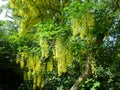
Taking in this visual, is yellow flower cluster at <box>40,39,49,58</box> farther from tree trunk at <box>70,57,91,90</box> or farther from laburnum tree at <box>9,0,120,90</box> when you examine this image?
tree trunk at <box>70,57,91,90</box>

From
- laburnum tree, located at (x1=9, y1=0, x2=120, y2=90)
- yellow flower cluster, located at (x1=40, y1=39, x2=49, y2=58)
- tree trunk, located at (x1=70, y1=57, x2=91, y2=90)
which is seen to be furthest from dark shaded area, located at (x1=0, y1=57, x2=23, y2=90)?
tree trunk, located at (x1=70, y1=57, x2=91, y2=90)

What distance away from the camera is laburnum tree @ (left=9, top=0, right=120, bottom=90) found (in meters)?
7.68

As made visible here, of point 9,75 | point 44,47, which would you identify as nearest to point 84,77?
point 44,47

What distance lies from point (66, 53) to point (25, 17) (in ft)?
7.51

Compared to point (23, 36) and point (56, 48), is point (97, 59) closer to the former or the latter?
point (56, 48)

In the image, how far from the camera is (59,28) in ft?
25.7

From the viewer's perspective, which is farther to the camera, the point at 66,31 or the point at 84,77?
the point at 84,77

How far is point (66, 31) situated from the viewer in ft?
26.1

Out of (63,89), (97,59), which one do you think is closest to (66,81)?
(63,89)

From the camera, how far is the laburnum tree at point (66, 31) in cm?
768

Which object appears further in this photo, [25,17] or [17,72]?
[17,72]

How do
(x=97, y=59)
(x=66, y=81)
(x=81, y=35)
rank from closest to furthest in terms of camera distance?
(x=81, y=35) → (x=97, y=59) → (x=66, y=81)

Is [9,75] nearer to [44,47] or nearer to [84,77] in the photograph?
[44,47]

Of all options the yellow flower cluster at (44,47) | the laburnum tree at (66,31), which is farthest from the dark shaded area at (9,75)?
the yellow flower cluster at (44,47)
